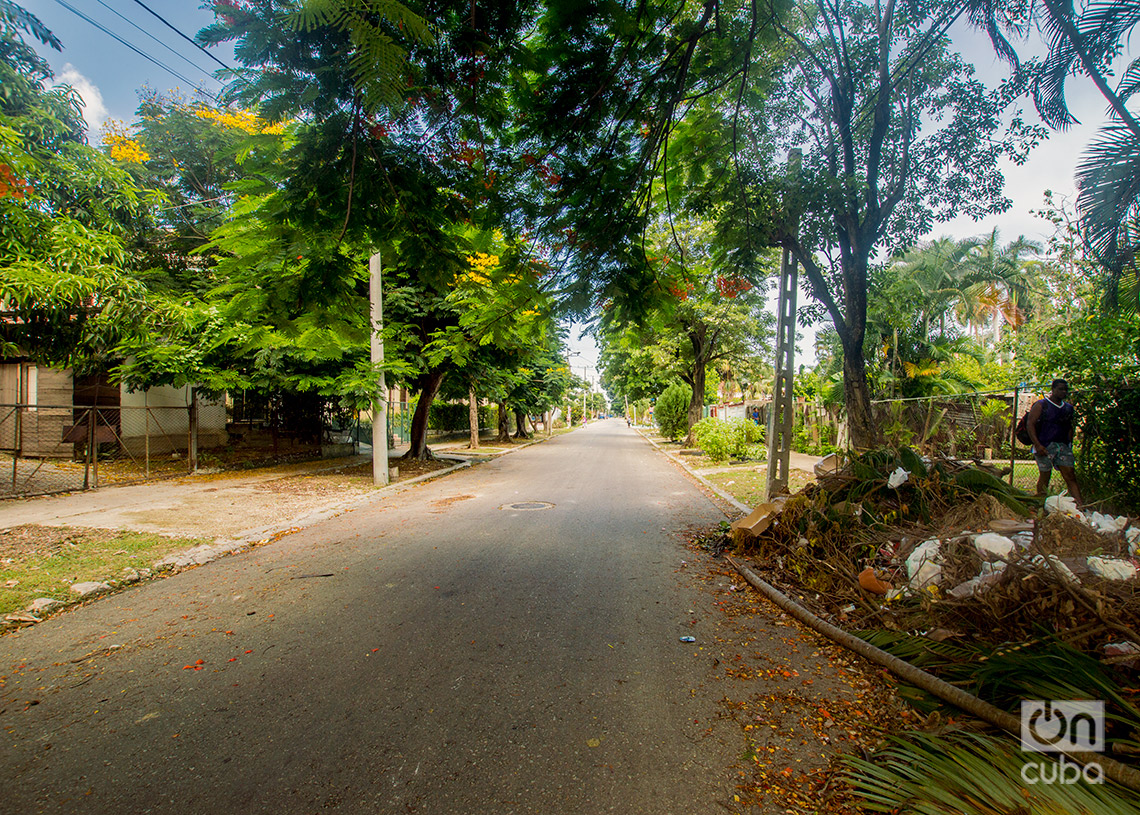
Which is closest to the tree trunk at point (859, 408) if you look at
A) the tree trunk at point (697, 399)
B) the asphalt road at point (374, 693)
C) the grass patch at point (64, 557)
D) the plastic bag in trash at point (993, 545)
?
the plastic bag in trash at point (993, 545)

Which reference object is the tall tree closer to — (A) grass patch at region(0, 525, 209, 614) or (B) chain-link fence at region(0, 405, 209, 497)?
(A) grass patch at region(0, 525, 209, 614)

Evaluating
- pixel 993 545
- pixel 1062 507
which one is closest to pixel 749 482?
pixel 1062 507

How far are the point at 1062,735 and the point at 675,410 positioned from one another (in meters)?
27.0

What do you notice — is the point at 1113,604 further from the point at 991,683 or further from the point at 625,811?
the point at 625,811

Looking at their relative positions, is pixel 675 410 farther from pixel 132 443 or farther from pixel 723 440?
pixel 132 443

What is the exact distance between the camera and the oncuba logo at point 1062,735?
2125 mm

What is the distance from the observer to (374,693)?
9.98 ft

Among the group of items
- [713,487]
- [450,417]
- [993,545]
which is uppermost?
[450,417]

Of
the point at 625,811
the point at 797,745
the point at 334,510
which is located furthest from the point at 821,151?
the point at 334,510

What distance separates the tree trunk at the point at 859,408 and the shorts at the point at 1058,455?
192 cm

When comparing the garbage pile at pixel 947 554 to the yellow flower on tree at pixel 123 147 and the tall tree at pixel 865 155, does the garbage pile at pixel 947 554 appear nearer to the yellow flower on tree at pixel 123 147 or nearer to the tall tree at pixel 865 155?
the tall tree at pixel 865 155

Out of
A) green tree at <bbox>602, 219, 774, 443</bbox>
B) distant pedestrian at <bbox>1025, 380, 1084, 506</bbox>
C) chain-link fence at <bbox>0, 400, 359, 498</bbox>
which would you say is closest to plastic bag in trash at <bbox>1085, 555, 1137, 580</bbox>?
distant pedestrian at <bbox>1025, 380, 1084, 506</bbox>

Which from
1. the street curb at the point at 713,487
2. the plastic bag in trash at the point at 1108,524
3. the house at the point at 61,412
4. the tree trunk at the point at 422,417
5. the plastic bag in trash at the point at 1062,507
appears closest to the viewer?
the plastic bag in trash at the point at 1108,524

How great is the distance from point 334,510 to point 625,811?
8.44 meters
